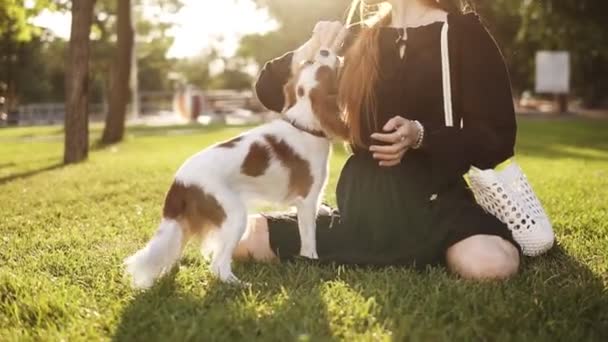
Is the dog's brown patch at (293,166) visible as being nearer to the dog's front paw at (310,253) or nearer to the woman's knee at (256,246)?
the dog's front paw at (310,253)

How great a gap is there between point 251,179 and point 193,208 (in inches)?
14.7

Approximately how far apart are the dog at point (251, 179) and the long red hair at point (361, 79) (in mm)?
63

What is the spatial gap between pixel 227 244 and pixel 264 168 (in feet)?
1.54

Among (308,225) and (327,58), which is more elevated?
(327,58)

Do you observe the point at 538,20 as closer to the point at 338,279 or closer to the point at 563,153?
the point at 563,153

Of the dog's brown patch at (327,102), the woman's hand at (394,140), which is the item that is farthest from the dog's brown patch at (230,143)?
the woman's hand at (394,140)

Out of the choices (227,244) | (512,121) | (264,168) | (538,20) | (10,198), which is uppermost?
(538,20)

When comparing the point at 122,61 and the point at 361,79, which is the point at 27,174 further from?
the point at 361,79

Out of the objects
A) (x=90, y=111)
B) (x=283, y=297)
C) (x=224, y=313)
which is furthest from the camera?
(x=90, y=111)

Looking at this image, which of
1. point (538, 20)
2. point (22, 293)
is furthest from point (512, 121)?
point (538, 20)

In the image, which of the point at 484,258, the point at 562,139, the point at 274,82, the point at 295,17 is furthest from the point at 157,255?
the point at 295,17

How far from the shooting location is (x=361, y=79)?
13.2 ft

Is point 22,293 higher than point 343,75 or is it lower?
lower

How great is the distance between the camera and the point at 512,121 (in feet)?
13.1
